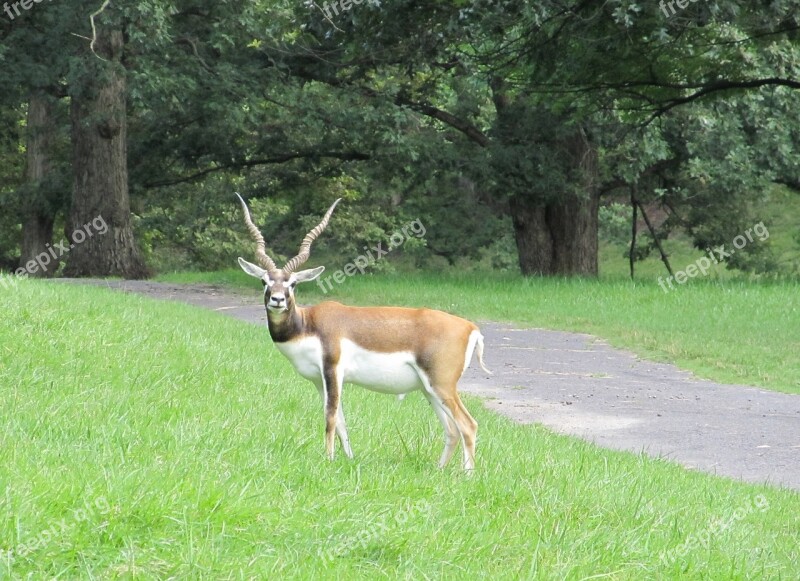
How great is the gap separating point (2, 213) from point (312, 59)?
15246 mm

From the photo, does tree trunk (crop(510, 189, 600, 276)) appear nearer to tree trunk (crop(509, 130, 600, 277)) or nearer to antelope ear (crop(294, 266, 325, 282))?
tree trunk (crop(509, 130, 600, 277))

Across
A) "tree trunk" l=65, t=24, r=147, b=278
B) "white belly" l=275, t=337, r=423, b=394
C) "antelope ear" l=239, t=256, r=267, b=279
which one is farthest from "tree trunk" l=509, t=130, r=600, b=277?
"white belly" l=275, t=337, r=423, b=394

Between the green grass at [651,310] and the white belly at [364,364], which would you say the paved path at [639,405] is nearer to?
the green grass at [651,310]

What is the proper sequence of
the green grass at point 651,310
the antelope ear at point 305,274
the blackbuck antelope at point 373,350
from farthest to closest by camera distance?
the green grass at point 651,310
the antelope ear at point 305,274
the blackbuck antelope at point 373,350

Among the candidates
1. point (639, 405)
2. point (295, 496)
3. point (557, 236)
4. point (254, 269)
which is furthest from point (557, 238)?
point (295, 496)

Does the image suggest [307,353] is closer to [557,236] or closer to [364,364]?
[364,364]

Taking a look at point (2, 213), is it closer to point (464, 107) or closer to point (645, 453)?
point (464, 107)

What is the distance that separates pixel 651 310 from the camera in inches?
813

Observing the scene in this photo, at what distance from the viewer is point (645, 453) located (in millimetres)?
9984

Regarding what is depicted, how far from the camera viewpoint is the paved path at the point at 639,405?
10.7 m

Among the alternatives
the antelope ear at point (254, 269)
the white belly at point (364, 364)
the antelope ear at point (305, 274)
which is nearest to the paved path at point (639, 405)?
the white belly at point (364, 364)

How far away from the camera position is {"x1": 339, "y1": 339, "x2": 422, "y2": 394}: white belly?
24.9ft

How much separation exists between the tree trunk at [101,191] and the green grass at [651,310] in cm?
294

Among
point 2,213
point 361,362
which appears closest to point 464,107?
point 2,213
